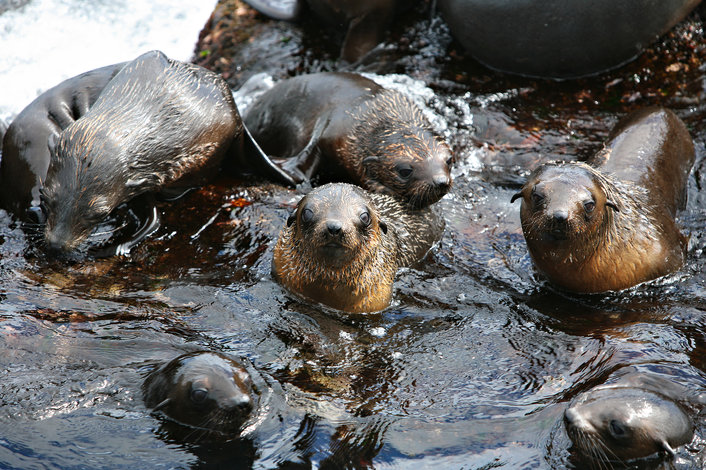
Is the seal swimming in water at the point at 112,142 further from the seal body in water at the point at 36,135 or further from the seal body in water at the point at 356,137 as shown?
the seal body in water at the point at 356,137

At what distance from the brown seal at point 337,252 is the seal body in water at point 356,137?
0.97 metres

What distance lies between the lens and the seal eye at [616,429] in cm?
432

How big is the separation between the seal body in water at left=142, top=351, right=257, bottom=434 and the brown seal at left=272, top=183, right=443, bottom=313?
137 centimetres

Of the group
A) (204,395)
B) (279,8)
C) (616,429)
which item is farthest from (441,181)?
(279,8)

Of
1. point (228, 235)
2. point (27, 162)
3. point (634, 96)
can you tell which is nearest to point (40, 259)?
point (27, 162)

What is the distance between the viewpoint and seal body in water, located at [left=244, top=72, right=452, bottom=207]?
6.89 metres

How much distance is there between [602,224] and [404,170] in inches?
71.6

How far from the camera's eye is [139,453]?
4230 mm

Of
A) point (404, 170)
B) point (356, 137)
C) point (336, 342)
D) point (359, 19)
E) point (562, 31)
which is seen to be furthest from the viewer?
point (359, 19)

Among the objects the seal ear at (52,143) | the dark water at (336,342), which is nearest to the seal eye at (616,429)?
the dark water at (336,342)

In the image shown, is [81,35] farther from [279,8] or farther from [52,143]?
[52,143]

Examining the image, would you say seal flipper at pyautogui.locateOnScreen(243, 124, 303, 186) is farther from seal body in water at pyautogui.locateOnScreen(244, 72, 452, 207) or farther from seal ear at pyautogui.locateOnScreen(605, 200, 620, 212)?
seal ear at pyautogui.locateOnScreen(605, 200, 620, 212)

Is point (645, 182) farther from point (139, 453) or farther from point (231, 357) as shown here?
point (139, 453)

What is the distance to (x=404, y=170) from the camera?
692 centimetres
